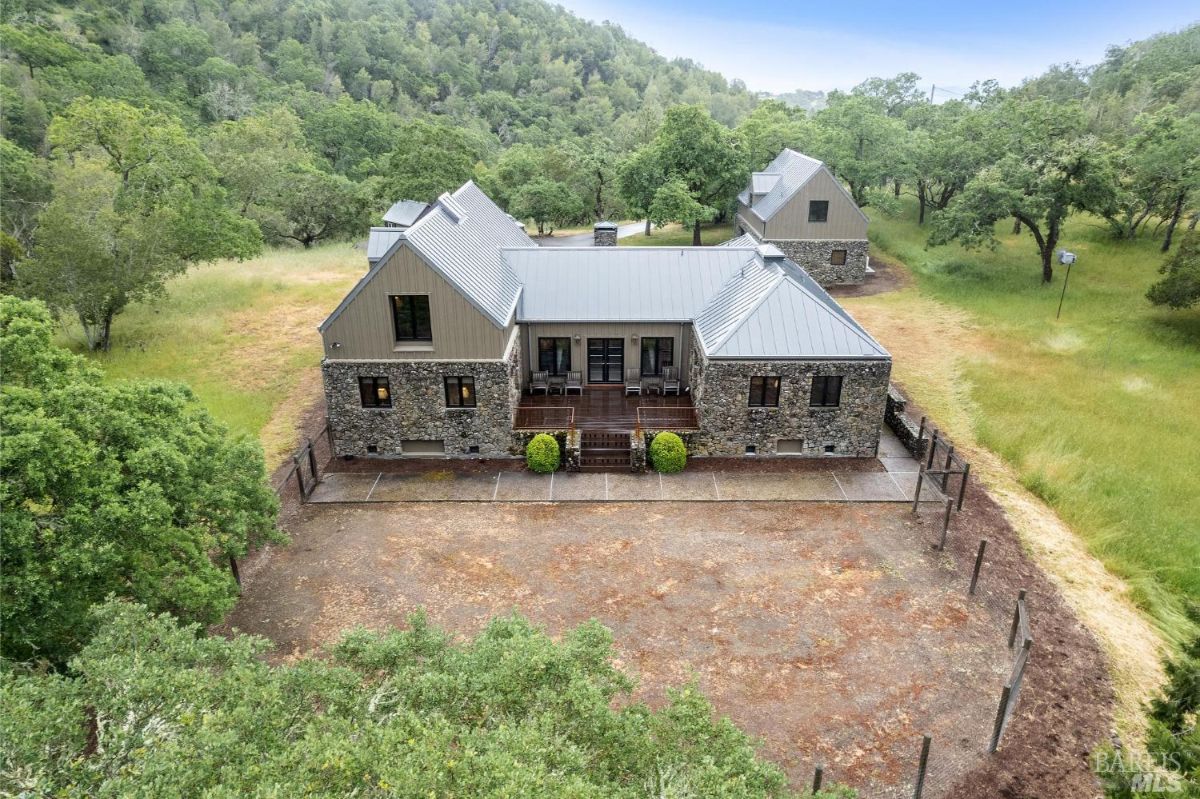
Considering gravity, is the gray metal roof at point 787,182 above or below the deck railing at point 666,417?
above

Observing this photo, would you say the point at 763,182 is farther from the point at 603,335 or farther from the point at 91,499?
the point at 91,499

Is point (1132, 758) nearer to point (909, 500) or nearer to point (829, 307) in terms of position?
point (909, 500)

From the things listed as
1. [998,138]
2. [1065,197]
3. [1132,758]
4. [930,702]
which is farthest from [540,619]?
[998,138]

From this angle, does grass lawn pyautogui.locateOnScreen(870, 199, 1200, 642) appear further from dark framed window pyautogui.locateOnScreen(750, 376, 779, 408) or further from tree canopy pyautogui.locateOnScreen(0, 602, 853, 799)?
tree canopy pyautogui.locateOnScreen(0, 602, 853, 799)

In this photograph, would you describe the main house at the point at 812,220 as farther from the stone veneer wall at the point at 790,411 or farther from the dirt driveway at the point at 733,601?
the dirt driveway at the point at 733,601

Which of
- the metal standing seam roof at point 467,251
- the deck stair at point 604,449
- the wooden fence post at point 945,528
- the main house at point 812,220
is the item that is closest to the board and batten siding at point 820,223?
the main house at point 812,220

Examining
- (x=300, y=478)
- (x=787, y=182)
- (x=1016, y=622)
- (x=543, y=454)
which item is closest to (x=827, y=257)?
(x=787, y=182)
